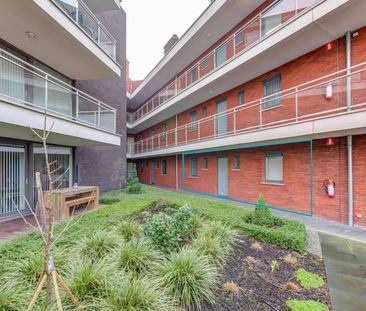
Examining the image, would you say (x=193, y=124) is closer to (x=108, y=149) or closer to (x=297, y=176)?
(x=108, y=149)

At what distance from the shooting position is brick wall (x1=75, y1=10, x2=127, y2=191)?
12.4 meters

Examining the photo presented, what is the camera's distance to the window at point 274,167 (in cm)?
1014

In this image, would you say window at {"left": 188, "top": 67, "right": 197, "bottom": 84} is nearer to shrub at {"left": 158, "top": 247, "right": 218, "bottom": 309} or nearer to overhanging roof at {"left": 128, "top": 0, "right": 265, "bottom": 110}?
overhanging roof at {"left": 128, "top": 0, "right": 265, "bottom": 110}

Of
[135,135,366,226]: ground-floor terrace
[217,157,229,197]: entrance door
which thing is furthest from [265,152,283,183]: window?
[217,157,229,197]: entrance door

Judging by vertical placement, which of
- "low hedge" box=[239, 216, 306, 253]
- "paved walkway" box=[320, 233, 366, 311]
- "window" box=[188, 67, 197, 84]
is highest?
"window" box=[188, 67, 197, 84]

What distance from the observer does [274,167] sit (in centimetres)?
1041

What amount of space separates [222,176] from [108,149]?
24.8 feet

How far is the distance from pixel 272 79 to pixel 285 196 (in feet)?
18.1

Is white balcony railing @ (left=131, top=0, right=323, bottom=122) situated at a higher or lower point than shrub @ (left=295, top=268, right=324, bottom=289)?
higher

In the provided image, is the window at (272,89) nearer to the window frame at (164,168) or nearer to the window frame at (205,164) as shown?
the window frame at (205,164)

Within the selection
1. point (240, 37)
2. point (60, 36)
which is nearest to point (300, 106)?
point (240, 37)

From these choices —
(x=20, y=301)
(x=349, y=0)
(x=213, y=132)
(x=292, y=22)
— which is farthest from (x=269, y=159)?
(x=20, y=301)

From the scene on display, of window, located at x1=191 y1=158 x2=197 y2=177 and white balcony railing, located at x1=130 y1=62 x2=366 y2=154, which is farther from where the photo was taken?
window, located at x1=191 y1=158 x2=197 y2=177

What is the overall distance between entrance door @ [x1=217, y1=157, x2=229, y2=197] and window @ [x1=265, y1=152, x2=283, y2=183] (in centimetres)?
297
